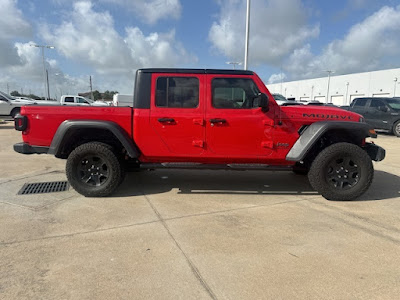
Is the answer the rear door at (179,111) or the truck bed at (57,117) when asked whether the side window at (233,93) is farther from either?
the truck bed at (57,117)

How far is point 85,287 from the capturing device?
7.64ft

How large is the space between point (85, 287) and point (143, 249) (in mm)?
708

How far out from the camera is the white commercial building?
44.4m

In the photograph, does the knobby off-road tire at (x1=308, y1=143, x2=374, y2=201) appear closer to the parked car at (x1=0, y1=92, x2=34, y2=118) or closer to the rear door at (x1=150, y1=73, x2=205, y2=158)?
the rear door at (x1=150, y1=73, x2=205, y2=158)

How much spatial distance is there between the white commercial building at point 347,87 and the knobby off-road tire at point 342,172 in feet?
152

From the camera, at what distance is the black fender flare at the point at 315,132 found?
4.23 meters

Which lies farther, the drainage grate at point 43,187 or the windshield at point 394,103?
the windshield at point 394,103

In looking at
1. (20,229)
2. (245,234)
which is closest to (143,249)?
(245,234)

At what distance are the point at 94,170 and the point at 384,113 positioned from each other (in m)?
12.8

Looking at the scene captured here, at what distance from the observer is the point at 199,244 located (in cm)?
306

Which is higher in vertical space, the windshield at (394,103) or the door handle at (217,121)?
the windshield at (394,103)

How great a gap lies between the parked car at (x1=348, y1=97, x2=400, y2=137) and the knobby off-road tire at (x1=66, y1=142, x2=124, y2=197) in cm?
1182

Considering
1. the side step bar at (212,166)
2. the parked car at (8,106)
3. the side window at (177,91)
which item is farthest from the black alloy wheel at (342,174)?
the parked car at (8,106)

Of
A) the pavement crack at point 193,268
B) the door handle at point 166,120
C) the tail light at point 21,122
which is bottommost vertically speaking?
the pavement crack at point 193,268
